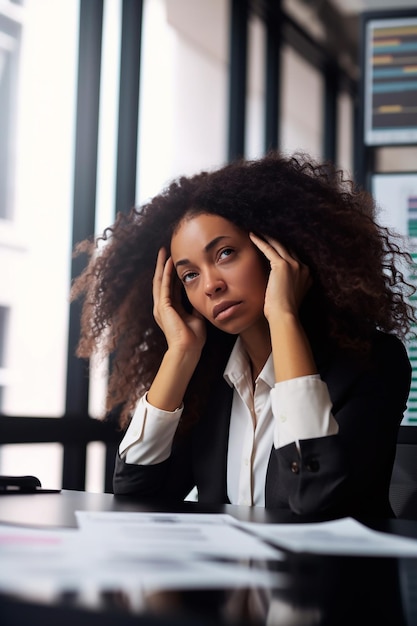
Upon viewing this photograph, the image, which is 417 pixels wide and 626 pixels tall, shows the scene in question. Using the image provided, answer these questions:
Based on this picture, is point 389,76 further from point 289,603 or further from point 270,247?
point 289,603

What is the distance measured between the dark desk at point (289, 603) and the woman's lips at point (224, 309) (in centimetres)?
78

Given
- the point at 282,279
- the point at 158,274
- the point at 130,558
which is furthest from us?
the point at 158,274

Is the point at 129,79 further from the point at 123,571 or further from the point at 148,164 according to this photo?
the point at 123,571

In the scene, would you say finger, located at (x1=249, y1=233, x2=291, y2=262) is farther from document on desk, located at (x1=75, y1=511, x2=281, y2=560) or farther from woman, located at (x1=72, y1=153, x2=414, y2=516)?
document on desk, located at (x1=75, y1=511, x2=281, y2=560)

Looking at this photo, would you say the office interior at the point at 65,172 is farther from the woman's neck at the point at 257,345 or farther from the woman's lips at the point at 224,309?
the woman's lips at the point at 224,309

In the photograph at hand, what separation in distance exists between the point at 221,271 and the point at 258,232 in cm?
14

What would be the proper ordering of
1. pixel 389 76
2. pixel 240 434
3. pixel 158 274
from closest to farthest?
1. pixel 240 434
2. pixel 158 274
3. pixel 389 76

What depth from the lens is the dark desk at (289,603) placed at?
59 centimetres

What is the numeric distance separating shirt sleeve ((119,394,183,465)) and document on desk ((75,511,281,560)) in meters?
0.51

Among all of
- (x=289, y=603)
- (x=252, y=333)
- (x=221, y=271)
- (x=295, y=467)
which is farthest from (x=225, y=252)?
(x=289, y=603)

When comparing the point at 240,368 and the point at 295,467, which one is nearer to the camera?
the point at 295,467

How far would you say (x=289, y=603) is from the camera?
2.13 feet

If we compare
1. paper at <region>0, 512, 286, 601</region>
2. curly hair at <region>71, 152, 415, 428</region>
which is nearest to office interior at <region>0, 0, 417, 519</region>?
curly hair at <region>71, 152, 415, 428</region>

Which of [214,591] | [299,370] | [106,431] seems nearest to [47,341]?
[106,431]
